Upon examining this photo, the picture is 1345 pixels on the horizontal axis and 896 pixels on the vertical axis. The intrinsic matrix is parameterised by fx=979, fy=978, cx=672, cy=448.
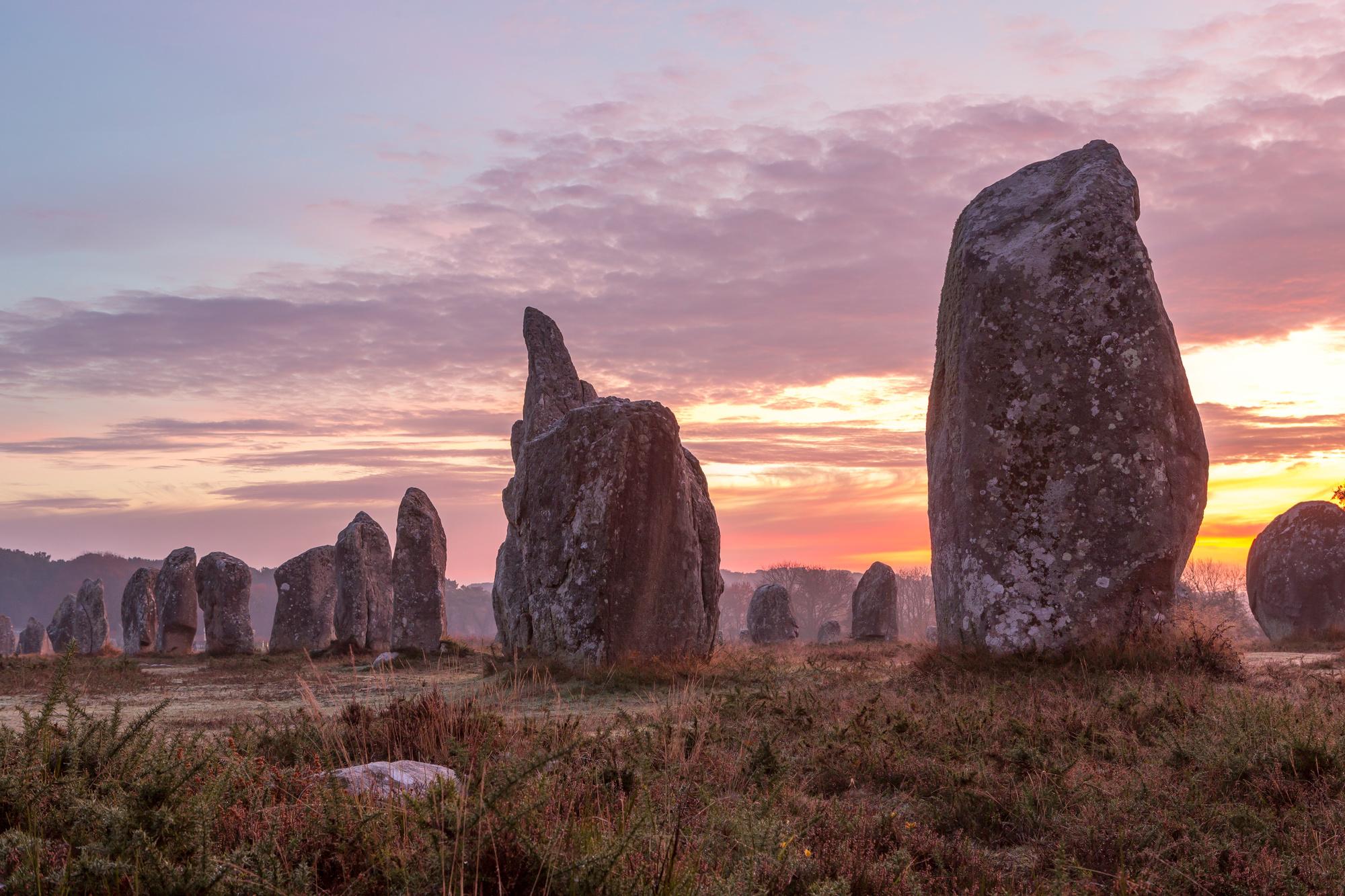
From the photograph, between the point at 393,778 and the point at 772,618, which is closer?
the point at 393,778

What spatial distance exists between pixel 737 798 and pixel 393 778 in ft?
6.38

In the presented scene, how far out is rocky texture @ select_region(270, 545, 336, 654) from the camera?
103 feet

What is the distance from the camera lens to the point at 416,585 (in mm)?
26500

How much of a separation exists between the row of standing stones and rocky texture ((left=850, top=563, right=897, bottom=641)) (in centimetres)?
1906

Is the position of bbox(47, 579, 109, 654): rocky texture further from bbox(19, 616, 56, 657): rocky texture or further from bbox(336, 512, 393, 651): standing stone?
bbox(336, 512, 393, 651): standing stone

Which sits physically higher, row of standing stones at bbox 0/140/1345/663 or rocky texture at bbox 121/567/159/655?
row of standing stones at bbox 0/140/1345/663

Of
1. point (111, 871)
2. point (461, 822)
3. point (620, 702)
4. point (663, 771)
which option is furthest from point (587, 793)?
point (620, 702)

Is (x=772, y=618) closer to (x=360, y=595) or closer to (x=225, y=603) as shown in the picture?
(x=360, y=595)

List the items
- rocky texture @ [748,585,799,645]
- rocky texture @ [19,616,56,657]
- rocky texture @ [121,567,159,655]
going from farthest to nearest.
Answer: rocky texture @ [19,616,56,657]
rocky texture @ [748,585,799,645]
rocky texture @ [121,567,159,655]

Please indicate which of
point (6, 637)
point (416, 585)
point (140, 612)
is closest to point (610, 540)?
point (416, 585)

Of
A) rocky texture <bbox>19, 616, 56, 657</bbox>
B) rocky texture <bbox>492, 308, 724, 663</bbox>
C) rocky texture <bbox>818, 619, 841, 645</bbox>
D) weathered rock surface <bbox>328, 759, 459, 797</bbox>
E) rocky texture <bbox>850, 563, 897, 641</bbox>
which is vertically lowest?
rocky texture <bbox>818, 619, 841, 645</bbox>

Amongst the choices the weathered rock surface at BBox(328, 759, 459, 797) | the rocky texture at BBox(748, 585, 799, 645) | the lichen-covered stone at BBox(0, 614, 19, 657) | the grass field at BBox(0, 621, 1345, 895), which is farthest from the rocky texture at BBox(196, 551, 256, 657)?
the lichen-covered stone at BBox(0, 614, 19, 657)

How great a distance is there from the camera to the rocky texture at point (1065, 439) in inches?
441

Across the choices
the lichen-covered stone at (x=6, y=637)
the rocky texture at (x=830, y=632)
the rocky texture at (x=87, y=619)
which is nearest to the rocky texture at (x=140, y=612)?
the rocky texture at (x=87, y=619)
